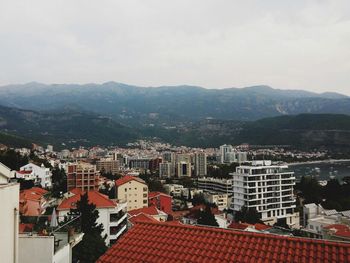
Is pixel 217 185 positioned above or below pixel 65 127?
below

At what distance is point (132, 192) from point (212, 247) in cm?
3712

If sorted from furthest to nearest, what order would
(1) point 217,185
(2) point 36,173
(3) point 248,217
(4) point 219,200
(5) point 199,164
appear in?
(5) point 199,164, (1) point 217,185, (4) point 219,200, (2) point 36,173, (3) point 248,217

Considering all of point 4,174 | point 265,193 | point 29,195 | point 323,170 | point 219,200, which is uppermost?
point 4,174

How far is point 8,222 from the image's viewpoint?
4441mm

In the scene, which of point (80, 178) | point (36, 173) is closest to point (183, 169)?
point (80, 178)

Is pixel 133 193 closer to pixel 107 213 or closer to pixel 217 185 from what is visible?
pixel 107 213

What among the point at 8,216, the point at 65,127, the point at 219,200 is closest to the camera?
the point at 8,216

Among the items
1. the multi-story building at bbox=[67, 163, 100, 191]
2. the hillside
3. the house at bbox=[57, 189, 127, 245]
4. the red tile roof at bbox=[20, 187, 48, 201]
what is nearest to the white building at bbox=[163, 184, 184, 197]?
the multi-story building at bbox=[67, 163, 100, 191]

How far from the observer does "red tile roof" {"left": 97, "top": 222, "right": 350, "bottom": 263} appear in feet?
13.2

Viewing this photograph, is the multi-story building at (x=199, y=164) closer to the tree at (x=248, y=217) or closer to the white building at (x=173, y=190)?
the white building at (x=173, y=190)

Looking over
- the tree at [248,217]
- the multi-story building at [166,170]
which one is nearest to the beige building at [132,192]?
the tree at [248,217]

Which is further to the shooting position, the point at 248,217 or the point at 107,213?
the point at 248,217

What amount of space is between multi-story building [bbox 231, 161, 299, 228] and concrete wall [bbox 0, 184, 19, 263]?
41.9 metres

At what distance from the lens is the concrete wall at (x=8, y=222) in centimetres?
430
